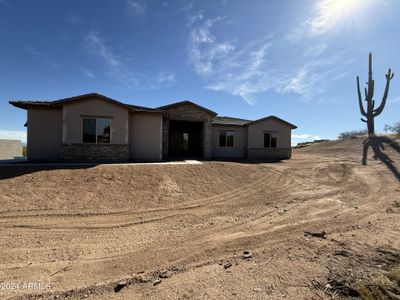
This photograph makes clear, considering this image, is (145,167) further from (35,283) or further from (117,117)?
(35,283)

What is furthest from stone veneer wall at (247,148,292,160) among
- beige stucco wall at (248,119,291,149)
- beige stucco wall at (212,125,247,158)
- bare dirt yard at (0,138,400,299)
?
bare dirt yard at (0,138,400,299)

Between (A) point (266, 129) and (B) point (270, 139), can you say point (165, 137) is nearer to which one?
(A) point (266, 129)

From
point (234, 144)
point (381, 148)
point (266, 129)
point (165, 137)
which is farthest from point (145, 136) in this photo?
point (381, 148)

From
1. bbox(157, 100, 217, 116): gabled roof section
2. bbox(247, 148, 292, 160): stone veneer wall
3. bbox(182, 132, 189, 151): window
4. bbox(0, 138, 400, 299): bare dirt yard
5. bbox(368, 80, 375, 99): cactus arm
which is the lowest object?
bbox(0, 138, 400, 299): bare dirt yard

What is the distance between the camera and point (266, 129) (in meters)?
21.7

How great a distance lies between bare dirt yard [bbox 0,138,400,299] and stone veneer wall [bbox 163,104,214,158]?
6.80 m

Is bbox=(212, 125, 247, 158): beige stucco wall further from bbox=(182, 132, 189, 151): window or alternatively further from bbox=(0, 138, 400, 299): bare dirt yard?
bbox=(0, 138, 400, 299): bare dirt yard

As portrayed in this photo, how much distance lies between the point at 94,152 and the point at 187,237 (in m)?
10.8

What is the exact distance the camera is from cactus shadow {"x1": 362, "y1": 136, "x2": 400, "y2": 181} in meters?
17.2

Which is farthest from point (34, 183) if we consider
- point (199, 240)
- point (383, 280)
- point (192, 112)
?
point (192, 112)

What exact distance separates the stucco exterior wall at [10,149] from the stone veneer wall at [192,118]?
22.7 metres

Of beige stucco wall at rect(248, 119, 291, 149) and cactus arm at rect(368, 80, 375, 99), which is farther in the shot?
cactus arm at rect(368, 80, 375, 99)

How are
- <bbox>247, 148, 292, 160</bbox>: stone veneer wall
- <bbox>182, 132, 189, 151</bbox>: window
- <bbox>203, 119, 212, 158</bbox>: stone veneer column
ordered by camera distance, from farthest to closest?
<bbox>182, 132, 189, 151</bbox>: window
<bbox>247, 148, 292, 160</bbox>: stone veneer wall
<bbox>203, 119, 212, 158</bbox>: stone veneer column

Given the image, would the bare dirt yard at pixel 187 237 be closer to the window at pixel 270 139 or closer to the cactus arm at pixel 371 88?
the window at pixel 270 139
